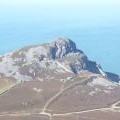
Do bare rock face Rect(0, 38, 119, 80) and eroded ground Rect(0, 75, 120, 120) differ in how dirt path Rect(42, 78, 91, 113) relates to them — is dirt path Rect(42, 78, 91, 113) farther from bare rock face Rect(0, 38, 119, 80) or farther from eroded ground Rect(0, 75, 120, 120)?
bare rock face Rect(0, 38, 119, 80)

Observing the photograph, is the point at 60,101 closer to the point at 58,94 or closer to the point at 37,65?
the point at 58,94

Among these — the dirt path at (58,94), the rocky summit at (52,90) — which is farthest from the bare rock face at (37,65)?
the dirt path at (58,94)

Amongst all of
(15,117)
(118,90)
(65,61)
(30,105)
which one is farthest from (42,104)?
(65,61)

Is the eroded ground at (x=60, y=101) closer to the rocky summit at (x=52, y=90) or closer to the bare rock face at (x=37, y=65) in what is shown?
the rocky summit at (x=52, y=90)

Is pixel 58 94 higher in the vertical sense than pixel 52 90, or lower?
lower

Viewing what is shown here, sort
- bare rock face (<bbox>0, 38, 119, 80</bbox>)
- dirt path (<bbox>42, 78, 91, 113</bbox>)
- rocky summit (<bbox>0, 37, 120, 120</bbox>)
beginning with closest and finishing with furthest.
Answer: rocky summit (<bbox>0, 37, 120, 120</bbox>), dirt path (<bbox>42, 78, 91, 113</bbox>), bare rock face (<bbox>0, 38, 119, 80</bbox>)

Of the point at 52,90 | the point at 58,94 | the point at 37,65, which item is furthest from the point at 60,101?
the point at 37,65

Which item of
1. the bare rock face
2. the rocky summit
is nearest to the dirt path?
the rocky summit

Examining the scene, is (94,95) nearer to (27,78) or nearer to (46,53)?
(27,78)

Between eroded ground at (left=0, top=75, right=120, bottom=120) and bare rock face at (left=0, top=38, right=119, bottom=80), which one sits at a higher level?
bare rock face at (left=0, top=38, right=119, bottom=80)

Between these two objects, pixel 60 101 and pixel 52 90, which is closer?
pixel 60 101

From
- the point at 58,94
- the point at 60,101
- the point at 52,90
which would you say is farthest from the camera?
the point at 52,90
